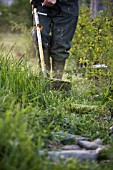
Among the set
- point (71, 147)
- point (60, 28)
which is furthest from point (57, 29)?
point (71, 147)

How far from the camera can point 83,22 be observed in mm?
8773

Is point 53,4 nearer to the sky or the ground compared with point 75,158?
nearer to the sky

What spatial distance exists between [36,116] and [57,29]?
2.97 metres

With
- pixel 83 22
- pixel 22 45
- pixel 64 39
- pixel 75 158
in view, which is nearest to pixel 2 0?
pixel 22 45

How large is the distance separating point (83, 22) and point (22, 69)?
3.08 m

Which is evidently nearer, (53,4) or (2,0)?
(53,4)

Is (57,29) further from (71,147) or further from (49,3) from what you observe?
(71,147)

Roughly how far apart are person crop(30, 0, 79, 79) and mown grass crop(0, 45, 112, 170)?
0.49 metres

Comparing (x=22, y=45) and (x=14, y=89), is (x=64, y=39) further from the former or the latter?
(x=22, y=45)

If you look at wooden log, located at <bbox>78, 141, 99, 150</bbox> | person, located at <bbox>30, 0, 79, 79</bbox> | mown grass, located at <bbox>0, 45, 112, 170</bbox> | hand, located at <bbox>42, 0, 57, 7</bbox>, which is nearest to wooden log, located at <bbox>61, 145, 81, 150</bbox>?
wooden log, located at <bbox>78, 141, 99, 150</bbox>

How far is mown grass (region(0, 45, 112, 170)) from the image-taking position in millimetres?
3197

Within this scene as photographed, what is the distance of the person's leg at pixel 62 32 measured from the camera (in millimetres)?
7258

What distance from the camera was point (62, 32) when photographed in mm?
7293

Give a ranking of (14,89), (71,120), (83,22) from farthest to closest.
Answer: (83,22), (14,89), (71,120)
